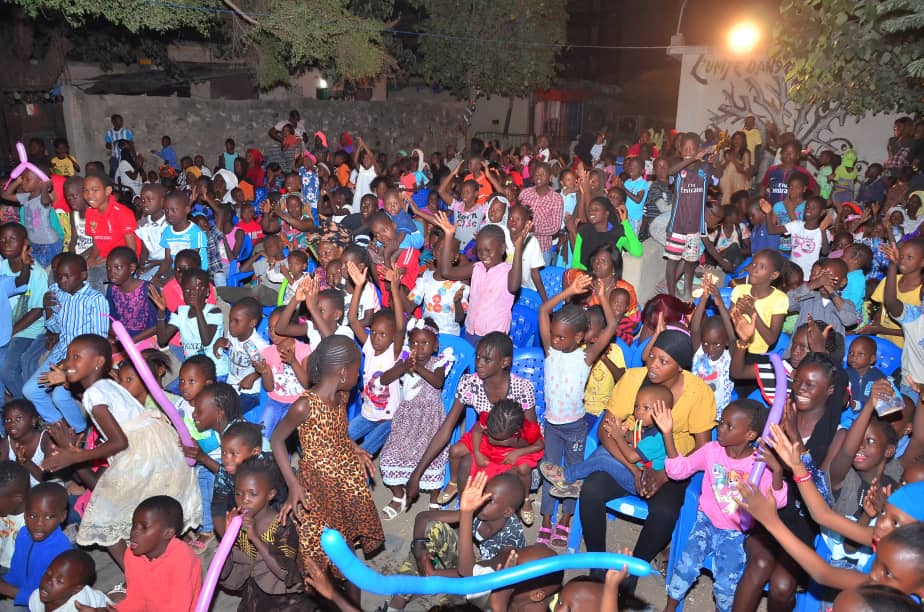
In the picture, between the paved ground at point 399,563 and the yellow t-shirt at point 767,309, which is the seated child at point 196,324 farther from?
the yellow t-shirt at point 767,309

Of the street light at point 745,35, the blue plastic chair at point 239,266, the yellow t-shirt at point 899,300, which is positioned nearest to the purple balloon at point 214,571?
the yellow t-shirt at point 899,300

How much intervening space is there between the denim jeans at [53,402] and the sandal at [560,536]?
11.0ft

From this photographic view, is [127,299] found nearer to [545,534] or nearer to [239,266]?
[239,266]

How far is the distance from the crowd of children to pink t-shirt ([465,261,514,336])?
0.02m

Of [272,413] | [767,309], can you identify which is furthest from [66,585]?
[767,309]

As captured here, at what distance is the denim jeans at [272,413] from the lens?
458 cm

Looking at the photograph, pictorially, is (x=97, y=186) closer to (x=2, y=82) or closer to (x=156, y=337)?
(x=156, y=337)

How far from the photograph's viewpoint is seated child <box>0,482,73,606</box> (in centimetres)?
353

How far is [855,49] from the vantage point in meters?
9.75

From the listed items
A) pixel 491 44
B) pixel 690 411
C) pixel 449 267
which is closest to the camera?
pixel 690 411

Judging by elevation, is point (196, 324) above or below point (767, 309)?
below

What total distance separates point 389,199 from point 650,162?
23.8 feet

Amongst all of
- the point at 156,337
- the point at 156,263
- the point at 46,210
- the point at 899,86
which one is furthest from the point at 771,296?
the point at 899,86

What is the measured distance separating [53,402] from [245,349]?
57.1 inches
